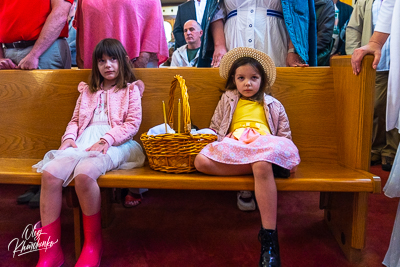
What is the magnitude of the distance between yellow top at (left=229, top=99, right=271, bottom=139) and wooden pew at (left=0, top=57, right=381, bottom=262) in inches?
9.2

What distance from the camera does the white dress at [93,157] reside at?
163cm

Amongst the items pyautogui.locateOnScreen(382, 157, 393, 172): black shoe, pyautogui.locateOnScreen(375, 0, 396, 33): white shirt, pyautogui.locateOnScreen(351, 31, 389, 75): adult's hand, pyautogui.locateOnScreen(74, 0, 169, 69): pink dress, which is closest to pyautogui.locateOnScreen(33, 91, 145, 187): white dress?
pyautogui.locateOnScreen(74, 0, 169, 69): pink dress

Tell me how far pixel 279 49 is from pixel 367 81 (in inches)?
30.3

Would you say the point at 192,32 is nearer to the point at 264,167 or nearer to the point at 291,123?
the point at 291,123

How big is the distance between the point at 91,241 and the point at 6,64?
153 centimetres

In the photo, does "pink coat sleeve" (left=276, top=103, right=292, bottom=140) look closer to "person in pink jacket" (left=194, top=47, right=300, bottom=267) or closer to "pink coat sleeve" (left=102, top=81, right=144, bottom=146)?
"person in pink jacket" (left=194, top=47, right=300, bottom=267)

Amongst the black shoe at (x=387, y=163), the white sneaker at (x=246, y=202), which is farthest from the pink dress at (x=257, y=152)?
the black shoe at (x=387, y=163)

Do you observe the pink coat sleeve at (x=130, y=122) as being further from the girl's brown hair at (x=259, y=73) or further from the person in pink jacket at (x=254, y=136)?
the girl's brown hair at (x=259, y=73)

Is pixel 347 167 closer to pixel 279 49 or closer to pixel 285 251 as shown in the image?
pixel 285 251

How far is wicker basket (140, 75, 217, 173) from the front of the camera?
5.32 ft

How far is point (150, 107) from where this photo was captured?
7.35 ft

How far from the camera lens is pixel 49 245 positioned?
160 cm

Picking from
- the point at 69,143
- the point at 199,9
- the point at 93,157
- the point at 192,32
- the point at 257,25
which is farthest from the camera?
the point at 199,9

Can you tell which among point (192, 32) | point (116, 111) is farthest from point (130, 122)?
point (192, 32)
